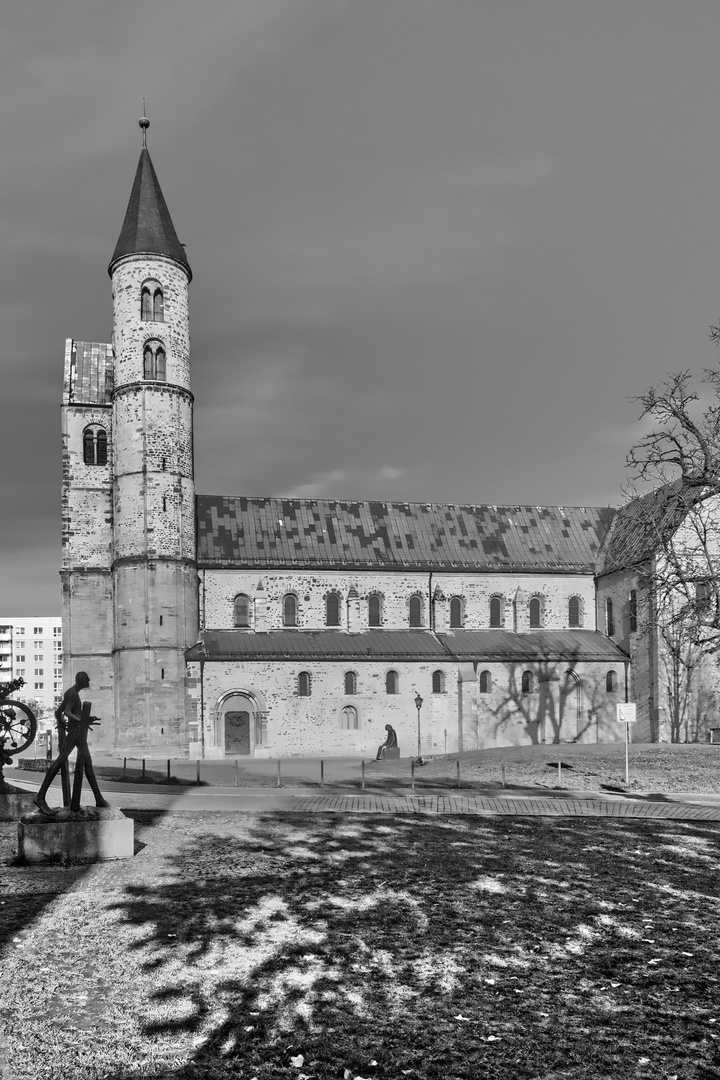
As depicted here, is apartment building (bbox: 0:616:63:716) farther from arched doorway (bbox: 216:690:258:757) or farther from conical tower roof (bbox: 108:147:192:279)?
conical tower roof (bbox: 108:147:192:279)

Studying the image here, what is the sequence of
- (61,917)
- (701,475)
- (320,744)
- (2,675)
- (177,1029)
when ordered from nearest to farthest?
(177,1029), (61,917), (701,475), (320,744), (2,675)

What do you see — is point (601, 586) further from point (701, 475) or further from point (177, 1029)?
point (177, 1029)

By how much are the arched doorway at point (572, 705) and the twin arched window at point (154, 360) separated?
2497cm

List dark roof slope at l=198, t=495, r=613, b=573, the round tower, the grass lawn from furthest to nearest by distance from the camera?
1. dark roof slope at l=198, t=495, r=613, b=573
2. the round tower
3. the grass lawn

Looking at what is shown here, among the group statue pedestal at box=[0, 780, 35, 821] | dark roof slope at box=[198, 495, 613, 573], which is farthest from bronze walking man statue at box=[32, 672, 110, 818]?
dark roof slope at box=[198, 495, 613, 573]

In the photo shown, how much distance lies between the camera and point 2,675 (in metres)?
191

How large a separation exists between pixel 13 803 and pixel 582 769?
16954mm

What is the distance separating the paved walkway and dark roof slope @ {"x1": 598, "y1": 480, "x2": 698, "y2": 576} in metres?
10.5

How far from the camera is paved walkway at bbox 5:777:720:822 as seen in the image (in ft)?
66.2

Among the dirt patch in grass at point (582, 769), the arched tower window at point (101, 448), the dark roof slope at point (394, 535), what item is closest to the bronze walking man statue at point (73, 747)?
the dirt patch in grass at point (582, 769)

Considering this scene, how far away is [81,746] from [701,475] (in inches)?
849

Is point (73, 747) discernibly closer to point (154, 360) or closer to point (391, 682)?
A: point (391, 682)

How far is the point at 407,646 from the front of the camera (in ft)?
159

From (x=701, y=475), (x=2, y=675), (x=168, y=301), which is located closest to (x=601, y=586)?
(x=701, y=475)
